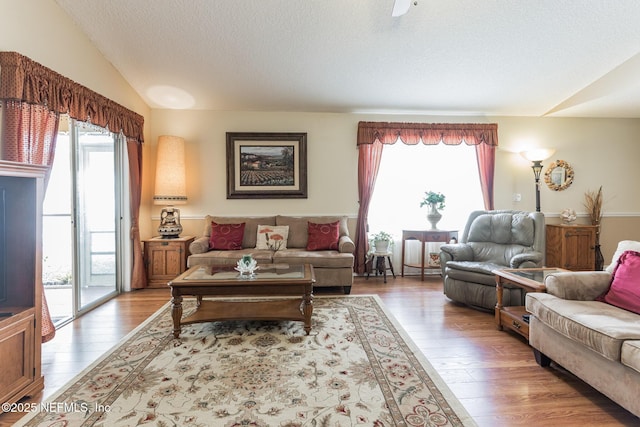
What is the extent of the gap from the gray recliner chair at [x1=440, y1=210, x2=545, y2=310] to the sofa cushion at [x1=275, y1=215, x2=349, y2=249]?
60.1 inches

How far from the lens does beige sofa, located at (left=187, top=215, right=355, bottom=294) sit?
3959 millimetres

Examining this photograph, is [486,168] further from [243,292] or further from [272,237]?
[243,292]

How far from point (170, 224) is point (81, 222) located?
1.13 metres

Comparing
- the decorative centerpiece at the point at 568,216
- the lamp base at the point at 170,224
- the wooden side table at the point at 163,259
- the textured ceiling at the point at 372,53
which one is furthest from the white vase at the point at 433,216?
the lamp base at the point at 170,224

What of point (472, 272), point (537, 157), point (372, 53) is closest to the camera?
point (472, 272)

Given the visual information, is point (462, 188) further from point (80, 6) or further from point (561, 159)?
point (80, 6)

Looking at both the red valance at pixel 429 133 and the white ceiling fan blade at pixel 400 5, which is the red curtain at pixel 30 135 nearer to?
the white ceiling fan blade at pixel 400 5

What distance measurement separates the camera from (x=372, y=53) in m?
3.67

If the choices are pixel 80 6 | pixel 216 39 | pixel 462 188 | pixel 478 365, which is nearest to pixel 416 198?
pixel 462 188

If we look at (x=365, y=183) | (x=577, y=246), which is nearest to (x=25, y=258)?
(x=365, y=183)

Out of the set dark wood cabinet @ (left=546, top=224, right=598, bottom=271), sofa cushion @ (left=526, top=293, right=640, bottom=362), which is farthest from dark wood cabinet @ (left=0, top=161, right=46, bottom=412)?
dark wood cabinet @ (left=546, top=224, right=598, bottom=271)

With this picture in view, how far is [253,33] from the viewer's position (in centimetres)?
336

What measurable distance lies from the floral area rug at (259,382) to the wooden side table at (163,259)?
160cm

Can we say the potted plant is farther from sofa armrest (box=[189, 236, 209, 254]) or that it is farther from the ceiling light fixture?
the ceiling light fixture
